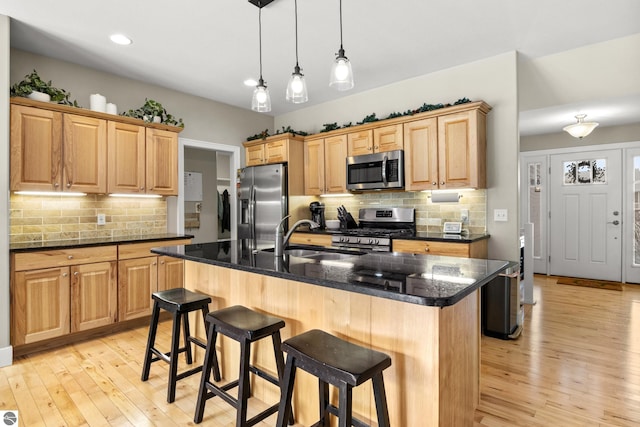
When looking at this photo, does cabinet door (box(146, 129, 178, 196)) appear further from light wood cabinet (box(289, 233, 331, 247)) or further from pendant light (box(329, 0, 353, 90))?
pendant light (box(329, 0, 353, 90))

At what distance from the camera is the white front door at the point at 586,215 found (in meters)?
5.54

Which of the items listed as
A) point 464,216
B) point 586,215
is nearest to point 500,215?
point 464,216

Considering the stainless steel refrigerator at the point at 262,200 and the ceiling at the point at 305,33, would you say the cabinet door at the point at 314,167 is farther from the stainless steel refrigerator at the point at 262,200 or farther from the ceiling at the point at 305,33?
the ceiling at the point at 305,33

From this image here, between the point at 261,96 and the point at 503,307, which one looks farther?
the point at 503,307

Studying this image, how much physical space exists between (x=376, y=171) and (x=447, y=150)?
34.2 inches

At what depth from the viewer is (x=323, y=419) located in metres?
1.65

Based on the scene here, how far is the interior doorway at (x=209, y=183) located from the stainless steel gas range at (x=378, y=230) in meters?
1.96

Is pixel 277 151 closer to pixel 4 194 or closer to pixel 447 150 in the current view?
pixel 447 150

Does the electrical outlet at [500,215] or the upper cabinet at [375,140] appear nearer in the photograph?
the electrical outlet at [500,215]

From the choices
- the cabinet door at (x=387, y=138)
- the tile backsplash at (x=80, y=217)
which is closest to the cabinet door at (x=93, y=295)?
the tile backsplash at (x=80, y=217)

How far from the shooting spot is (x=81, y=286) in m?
3.19

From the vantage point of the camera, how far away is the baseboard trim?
2.73 metres

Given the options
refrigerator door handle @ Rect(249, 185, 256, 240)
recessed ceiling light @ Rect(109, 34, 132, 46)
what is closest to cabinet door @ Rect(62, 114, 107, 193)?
recessed ceiling light @ Rect(109, 34, 132, 46)

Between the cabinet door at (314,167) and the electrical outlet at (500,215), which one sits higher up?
the cabinet door at (314,167)
